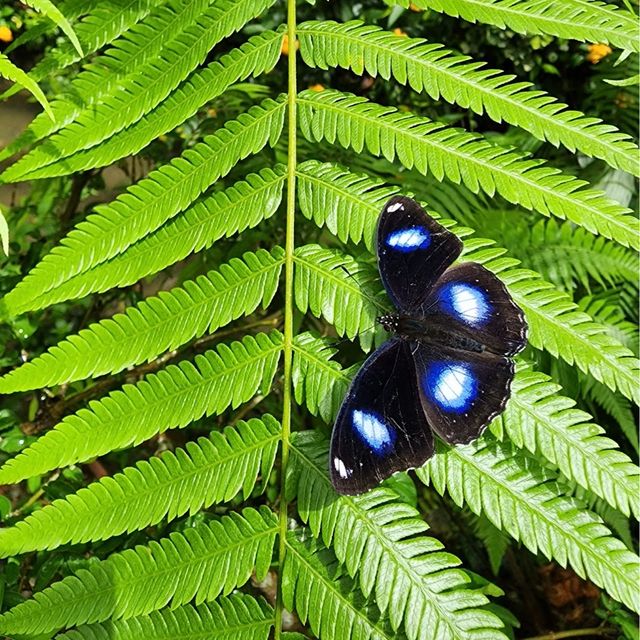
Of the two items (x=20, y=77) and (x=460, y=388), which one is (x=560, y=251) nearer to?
(x=460, y=388)

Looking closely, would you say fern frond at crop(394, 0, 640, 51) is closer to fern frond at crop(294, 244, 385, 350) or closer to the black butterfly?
the black butterfly

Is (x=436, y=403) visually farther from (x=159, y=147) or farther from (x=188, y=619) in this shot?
(x=159, y=147)

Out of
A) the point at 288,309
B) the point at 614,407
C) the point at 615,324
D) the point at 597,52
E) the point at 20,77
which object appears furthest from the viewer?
the point at 597,52

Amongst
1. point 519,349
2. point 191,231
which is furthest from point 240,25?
point 519,349

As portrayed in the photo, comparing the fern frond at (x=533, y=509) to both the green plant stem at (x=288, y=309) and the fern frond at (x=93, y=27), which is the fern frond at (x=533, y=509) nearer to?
the green plant stem at (x=288, y=309)

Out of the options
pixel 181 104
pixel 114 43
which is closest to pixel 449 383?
pixel 181 104

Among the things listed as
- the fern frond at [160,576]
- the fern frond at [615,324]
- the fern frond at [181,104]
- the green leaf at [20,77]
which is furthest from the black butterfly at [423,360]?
the fern frond at [615,324]
